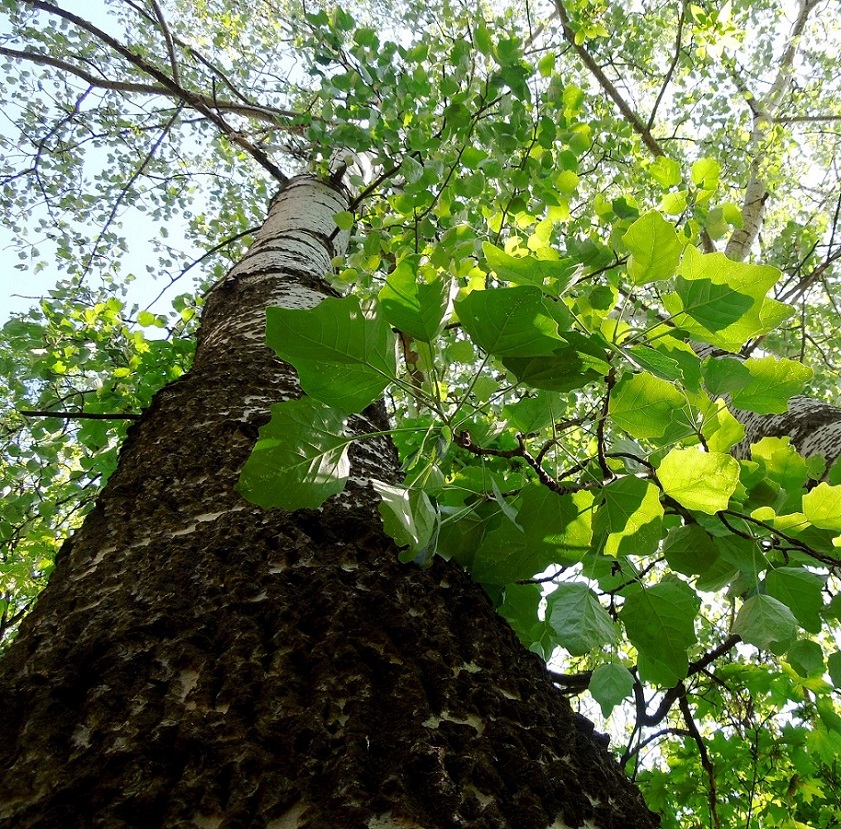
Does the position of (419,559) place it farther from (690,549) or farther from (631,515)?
(690,549)

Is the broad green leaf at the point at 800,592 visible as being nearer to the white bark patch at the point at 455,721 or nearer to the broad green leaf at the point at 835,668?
the broad green leaf at the point at 835,668

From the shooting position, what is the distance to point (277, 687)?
62 centimetres

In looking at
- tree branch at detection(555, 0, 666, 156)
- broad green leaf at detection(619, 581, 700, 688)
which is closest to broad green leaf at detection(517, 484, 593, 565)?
broad green leaf at detection(619, 581, 700, 688)

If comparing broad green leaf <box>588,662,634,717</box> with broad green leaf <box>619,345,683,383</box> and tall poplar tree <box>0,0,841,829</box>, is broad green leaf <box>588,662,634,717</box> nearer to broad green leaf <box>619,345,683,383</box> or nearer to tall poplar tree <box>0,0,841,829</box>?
tall poplar tree <box>0,0,841,829</box>

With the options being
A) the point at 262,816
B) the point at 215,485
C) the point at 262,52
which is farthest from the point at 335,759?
the point at 262,52

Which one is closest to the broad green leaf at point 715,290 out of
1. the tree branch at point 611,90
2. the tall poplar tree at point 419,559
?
the tall poplar tree at point 419,559

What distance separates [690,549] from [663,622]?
0.14 metres

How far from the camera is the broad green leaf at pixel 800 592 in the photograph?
918mm

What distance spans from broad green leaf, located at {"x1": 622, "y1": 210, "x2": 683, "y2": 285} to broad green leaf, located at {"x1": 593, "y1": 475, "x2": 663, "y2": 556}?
0.29 m

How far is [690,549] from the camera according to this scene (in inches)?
38.3

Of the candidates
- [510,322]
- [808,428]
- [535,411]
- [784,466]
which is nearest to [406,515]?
[510,322]

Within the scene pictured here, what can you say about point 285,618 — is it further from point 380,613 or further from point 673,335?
point 673,335

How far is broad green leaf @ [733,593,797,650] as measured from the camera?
84cm

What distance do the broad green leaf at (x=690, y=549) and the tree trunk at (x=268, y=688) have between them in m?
0.29
